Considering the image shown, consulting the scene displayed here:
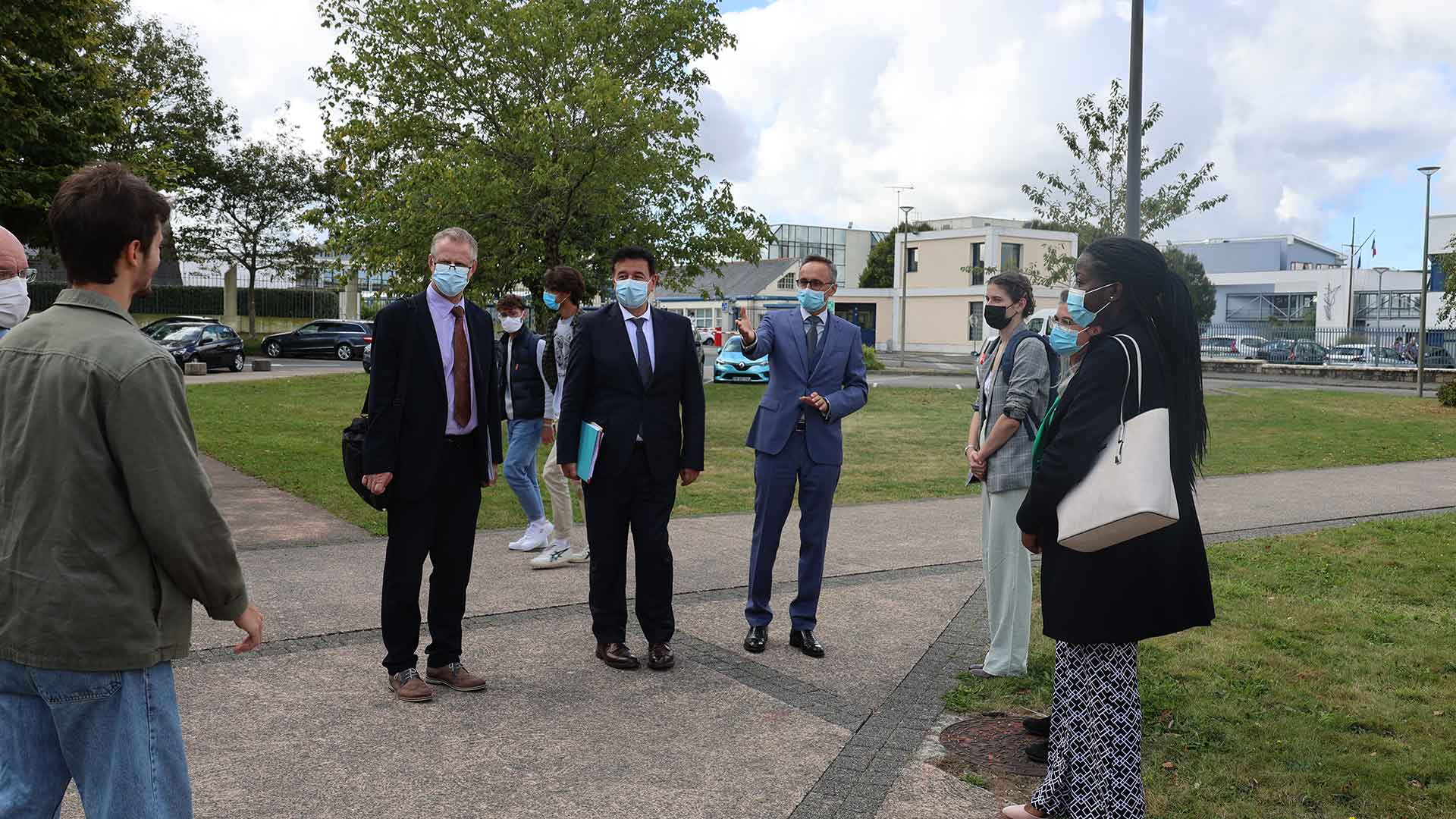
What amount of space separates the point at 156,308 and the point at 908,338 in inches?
1702

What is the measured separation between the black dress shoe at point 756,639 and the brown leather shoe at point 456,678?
1413 mm

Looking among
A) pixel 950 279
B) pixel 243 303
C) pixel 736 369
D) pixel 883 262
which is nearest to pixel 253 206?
pixel 243 303

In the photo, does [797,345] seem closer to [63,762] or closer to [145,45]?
[63,762]

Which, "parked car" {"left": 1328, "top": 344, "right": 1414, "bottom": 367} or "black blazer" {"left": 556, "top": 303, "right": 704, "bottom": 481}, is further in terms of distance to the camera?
"parked car" {"left": 1328, "top": 344, "right": 1414, "bottom": 367}

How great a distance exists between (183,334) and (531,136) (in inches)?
625

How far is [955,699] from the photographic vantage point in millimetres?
5059

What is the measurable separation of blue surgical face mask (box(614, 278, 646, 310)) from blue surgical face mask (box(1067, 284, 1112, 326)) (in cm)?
245

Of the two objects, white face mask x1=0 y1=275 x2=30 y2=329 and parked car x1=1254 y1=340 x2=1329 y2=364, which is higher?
white face mask x1=0 y1=275 x2=30 y2=329

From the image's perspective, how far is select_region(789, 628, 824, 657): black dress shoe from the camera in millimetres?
5738

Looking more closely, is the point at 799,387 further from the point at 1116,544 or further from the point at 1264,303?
the point at 1264,303

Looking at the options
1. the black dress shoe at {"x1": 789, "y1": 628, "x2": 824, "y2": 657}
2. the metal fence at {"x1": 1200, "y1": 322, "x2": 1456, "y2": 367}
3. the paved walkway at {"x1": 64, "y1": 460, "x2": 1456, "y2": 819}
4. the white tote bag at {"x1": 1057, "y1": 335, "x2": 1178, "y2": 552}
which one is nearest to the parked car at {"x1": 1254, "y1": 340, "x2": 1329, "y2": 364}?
the metal fence at {"x1": 1200, "y1": 322, "x2": 1456, "y2": 367}

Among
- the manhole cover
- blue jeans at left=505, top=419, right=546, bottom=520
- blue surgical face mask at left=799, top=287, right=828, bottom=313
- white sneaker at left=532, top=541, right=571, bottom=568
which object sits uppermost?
blue surgical face mask at left=799, top=287, right=828, bottom=313

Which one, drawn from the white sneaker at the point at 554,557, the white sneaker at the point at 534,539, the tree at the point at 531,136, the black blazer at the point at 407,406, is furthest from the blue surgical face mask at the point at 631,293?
the tree at the point at 531,136

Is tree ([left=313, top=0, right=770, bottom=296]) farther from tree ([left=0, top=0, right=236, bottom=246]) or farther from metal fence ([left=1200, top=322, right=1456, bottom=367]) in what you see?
metal fence ([left=1200, top=322, right=1456, bottom=367])
